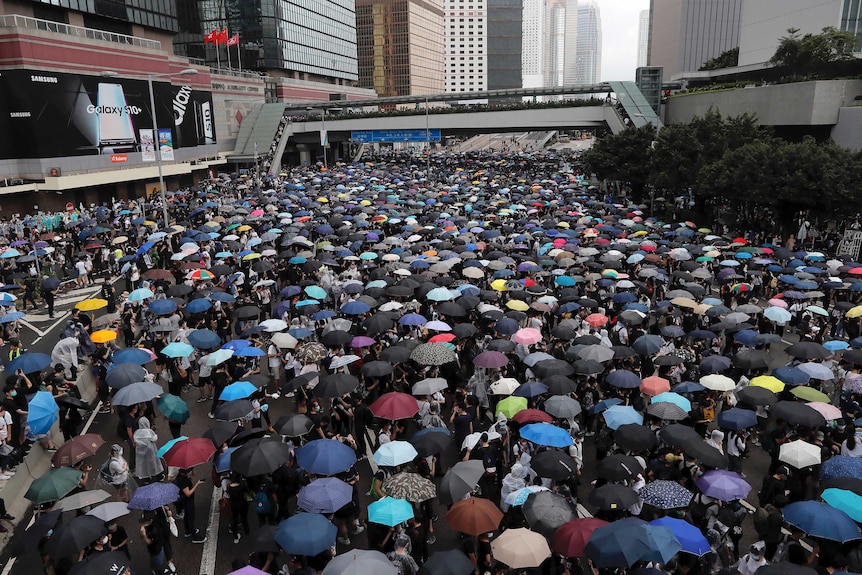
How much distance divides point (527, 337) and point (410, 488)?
6132mm

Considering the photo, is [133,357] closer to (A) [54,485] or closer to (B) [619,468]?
(A) [54,485]

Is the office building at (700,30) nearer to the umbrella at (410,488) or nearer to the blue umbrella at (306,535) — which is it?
the umbrella at (410,488)

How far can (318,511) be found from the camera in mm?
7918

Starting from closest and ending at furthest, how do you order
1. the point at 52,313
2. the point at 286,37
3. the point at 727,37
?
1. the point at 52,313
2. the point at 286,37
3. the point at 727,37

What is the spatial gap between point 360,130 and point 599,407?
64089mm

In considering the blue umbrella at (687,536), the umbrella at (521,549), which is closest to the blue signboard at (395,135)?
the blue umbrella at (687,536)

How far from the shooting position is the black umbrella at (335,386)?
11.1 m

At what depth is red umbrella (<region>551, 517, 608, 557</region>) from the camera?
7.00 metres

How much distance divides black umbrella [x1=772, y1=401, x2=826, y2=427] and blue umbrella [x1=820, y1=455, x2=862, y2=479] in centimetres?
111

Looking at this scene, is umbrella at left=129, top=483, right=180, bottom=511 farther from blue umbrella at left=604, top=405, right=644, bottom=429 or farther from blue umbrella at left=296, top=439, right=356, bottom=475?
blue umbrella at left=604, top=405, right=644, bottom=429

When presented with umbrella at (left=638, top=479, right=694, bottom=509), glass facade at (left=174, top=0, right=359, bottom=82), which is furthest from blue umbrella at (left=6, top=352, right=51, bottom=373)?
glass facade at (left=174, top=0, right=359, bottom=82)

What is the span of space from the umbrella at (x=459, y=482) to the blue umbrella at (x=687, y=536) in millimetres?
2259

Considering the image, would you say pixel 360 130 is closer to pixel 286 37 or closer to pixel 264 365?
pixel 286 37

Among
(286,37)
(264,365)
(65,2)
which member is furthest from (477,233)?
(286,37)
